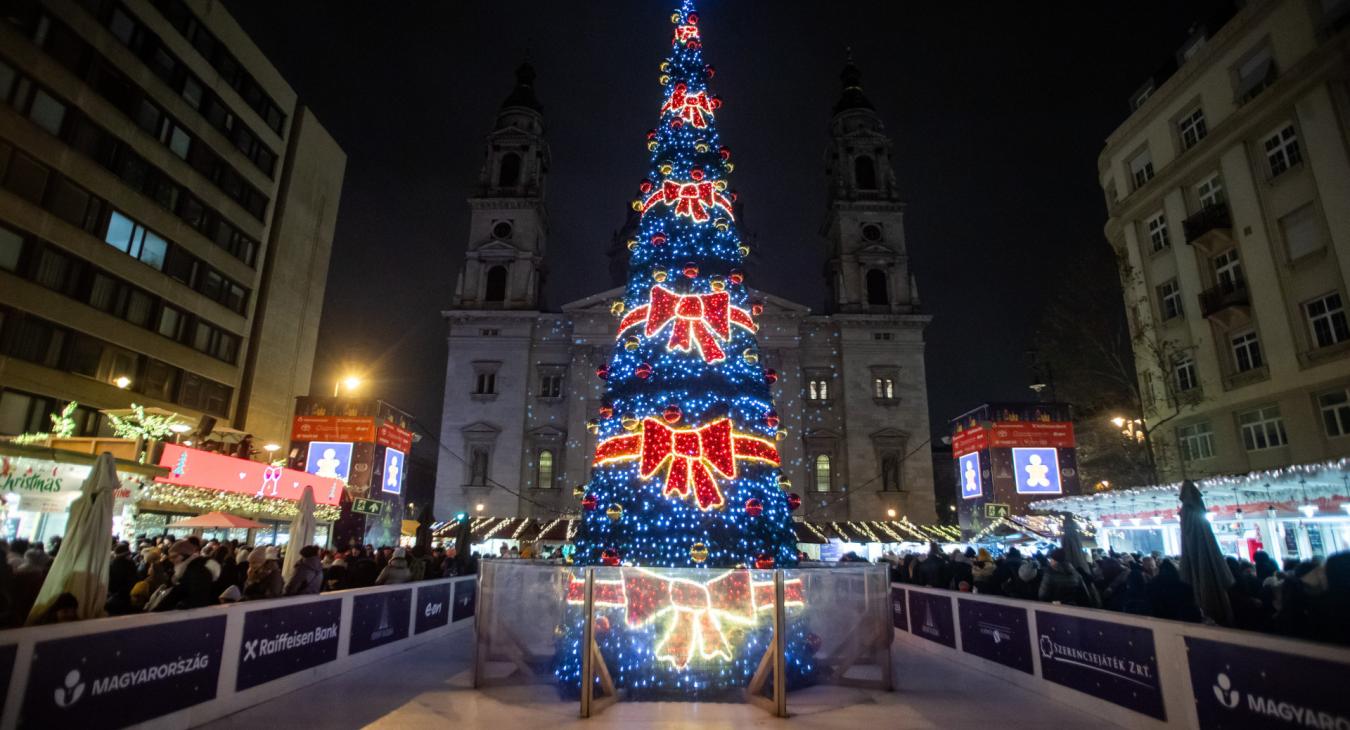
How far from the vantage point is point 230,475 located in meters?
18.8

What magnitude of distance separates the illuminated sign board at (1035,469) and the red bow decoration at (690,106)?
2422cm

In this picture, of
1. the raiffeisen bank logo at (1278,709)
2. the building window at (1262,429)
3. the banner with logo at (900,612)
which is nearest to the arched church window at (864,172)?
the building window at (1262,429)

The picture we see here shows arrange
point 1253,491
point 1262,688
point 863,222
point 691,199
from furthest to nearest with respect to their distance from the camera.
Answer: point 863,222, point 1253,491, point 691,199, point 1262,688

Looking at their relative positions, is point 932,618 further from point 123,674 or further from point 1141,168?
point 1141,168

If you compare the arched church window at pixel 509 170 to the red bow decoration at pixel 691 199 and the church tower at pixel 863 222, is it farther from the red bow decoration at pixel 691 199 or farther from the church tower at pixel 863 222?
the red bow decoration at pixel 691 199

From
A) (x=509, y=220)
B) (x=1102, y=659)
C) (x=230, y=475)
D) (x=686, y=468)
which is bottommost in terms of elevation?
(x=1102, y=659)

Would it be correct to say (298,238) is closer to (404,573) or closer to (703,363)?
(404,573)

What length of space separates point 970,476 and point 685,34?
85.0 feet

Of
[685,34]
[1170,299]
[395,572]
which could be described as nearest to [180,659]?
[395,572]

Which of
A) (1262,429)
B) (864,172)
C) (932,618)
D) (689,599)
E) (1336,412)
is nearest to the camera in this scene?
(689,599)

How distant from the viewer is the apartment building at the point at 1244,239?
59.0 feet

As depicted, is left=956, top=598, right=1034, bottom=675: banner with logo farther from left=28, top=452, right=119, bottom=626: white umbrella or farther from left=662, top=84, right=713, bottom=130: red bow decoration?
left=28, top=452, right=119, bottom=626: white umbrella

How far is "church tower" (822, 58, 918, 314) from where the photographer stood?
Result: 41.0 m

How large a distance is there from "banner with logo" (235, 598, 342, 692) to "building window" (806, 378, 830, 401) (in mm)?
32849
